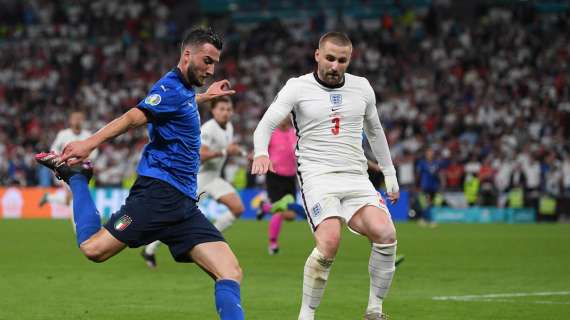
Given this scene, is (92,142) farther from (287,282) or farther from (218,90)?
(287,282)

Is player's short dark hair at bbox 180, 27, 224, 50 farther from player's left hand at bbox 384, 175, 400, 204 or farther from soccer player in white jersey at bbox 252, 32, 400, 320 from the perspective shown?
player's left hand at bbox 384, 175, 400, 204

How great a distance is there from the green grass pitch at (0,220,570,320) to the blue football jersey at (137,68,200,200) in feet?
7.35

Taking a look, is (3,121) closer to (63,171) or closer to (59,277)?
(59,277)

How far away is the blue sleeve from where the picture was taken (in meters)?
6.76

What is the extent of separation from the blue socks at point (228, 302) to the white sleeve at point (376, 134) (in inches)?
101

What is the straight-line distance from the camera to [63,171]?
757 centimetres

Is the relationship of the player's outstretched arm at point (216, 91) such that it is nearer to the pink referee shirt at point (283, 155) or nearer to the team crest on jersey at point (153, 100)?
the team crest on jersey at point (153, 100)

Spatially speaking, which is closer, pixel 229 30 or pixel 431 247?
pixel 431 247

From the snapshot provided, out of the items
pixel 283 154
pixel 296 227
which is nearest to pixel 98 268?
pixel 283 154

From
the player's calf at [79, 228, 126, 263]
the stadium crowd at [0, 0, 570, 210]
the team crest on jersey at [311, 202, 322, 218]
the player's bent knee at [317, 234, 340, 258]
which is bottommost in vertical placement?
the stadium crowd at [0, 0, 570, 210]

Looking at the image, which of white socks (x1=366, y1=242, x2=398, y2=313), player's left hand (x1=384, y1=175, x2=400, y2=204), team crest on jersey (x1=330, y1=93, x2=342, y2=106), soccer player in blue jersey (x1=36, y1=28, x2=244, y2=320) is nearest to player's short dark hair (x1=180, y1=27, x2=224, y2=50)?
soccer player in blue jersey (x1=36, y1=28, x2=244, y2=320)

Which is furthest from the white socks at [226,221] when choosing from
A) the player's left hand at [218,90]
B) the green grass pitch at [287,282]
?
the player's left hand at [218,90]

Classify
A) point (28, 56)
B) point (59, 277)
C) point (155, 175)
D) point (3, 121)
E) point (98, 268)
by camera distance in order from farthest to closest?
1. point (28, 56)
2. point (3, 121)
3. point (98, 268)
4. point (59, 277)
5. point (155, 175)

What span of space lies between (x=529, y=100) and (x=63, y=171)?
83.6ft
